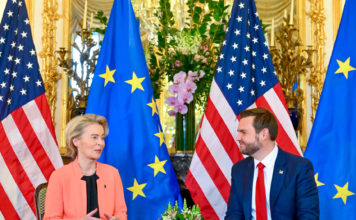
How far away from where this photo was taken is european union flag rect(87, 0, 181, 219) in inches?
142

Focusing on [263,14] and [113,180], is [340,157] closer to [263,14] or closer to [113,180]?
[113,180]

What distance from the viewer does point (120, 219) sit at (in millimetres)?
3021

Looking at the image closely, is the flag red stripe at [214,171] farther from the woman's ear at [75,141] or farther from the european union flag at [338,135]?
the woman's ear at [75,141]

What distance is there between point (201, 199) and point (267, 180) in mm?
741

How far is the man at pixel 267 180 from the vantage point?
9.46 ft

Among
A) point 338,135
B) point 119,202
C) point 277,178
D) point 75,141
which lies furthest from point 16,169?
point 338,135

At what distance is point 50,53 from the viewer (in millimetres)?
5469

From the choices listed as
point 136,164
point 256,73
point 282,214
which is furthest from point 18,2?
point 282,214

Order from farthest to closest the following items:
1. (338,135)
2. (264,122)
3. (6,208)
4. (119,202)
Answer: (6,208)
(338,135)
(119,202)
(264,122)

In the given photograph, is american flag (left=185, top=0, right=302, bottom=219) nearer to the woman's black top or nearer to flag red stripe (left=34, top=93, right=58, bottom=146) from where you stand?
the woman's black top

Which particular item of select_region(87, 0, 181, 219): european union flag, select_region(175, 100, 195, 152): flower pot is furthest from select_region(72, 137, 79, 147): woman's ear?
select_region(175, 100, 195, 152): flower pot

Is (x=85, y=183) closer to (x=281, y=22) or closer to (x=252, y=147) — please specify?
(x=252, y=147)

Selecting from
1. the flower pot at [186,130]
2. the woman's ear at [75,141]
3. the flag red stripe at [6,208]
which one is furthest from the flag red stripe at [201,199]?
the flag red stripe at [6,208]

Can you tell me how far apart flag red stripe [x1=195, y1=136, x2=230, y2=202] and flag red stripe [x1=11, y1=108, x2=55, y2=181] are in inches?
41.8
